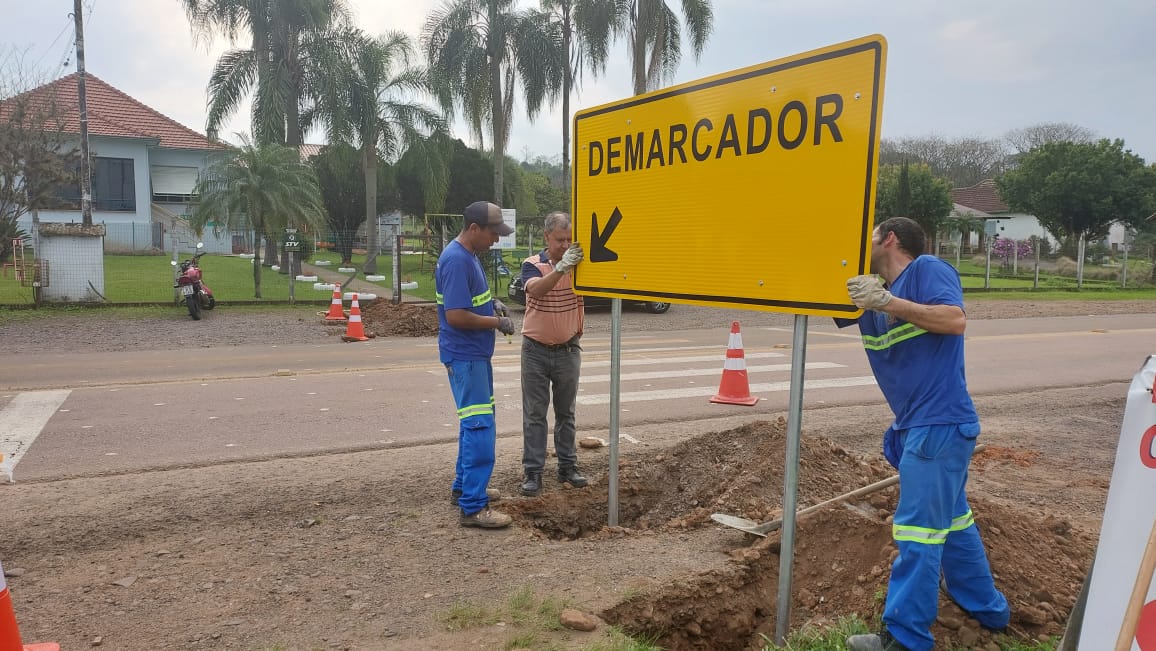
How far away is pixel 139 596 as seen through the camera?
387cm

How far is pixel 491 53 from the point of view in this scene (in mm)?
29906

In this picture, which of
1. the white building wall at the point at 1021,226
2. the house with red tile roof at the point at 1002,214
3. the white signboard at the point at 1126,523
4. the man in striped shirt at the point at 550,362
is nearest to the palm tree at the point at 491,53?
the man in striped shirt at the point at 550,362

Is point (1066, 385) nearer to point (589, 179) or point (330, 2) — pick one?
point (589, 179)

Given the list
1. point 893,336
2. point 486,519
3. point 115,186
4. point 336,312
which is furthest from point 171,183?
point 893,336

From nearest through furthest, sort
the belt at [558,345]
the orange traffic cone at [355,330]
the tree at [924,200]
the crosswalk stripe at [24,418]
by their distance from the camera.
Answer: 1. the belt at [558,345]
2. the crosswalk stripe at [24,418]
3. the orange traffic cone at [355,330]
4. the tree at [924,200]

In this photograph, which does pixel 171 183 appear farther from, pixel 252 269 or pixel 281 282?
pixel 281 282

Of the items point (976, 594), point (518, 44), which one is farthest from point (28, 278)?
point (976, 594)

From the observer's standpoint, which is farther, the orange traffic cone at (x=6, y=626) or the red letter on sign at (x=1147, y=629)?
the orange traffic cone at (x=6, y=626)

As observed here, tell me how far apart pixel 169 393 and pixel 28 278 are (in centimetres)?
1301

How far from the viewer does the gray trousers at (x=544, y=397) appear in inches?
221

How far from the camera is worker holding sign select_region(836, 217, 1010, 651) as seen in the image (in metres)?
3.11

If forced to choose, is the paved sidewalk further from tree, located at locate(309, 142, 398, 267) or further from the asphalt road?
the asphalt road

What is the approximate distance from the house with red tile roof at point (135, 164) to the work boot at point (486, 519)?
32773mm

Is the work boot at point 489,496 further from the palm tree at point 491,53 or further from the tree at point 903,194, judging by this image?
the tree at point 903,194
